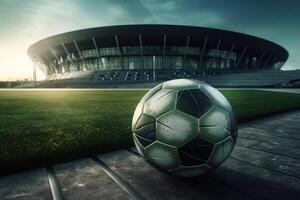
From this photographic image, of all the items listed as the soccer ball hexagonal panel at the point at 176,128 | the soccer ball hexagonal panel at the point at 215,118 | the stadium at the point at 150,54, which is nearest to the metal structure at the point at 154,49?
the stadium at the point at 150,54

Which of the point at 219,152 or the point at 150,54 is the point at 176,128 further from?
the point at 150,54

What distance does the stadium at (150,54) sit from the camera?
65375 mm

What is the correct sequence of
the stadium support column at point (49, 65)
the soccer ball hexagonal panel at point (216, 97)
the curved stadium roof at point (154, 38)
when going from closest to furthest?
the soccer ball hexagonal panel at point (216, 97) → the curved stadium roof at point (154, 38) → the stadium support column at point (49, 65)

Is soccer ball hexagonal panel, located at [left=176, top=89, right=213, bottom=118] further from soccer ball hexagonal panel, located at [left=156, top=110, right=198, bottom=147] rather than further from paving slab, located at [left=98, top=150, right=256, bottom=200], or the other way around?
paving slab, located at [left=98, top=150, right=256, bottom=200]

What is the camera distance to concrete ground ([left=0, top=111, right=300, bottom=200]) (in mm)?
2457

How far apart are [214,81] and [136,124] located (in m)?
58.0

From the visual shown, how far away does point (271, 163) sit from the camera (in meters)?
3.39

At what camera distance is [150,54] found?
7500 centimetres

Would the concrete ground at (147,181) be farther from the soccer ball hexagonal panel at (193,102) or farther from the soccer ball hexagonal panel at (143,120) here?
the soccer ball hexagonal panel at (193,102)

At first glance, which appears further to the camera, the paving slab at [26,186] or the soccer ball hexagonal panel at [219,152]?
the soccer ball hexagonal panel at [219,152]

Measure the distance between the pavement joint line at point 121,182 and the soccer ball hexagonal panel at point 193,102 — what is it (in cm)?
102

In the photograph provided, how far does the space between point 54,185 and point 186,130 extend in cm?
161

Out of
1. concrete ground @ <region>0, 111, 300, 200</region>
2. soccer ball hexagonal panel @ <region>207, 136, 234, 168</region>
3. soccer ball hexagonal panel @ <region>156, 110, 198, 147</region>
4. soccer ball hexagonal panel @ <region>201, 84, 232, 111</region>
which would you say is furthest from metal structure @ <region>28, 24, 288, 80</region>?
soccer ball hexagonal panel @ <region>156, 110, 198, 147</region>

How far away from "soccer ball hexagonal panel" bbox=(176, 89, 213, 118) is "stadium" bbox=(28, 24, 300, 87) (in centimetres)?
5791
